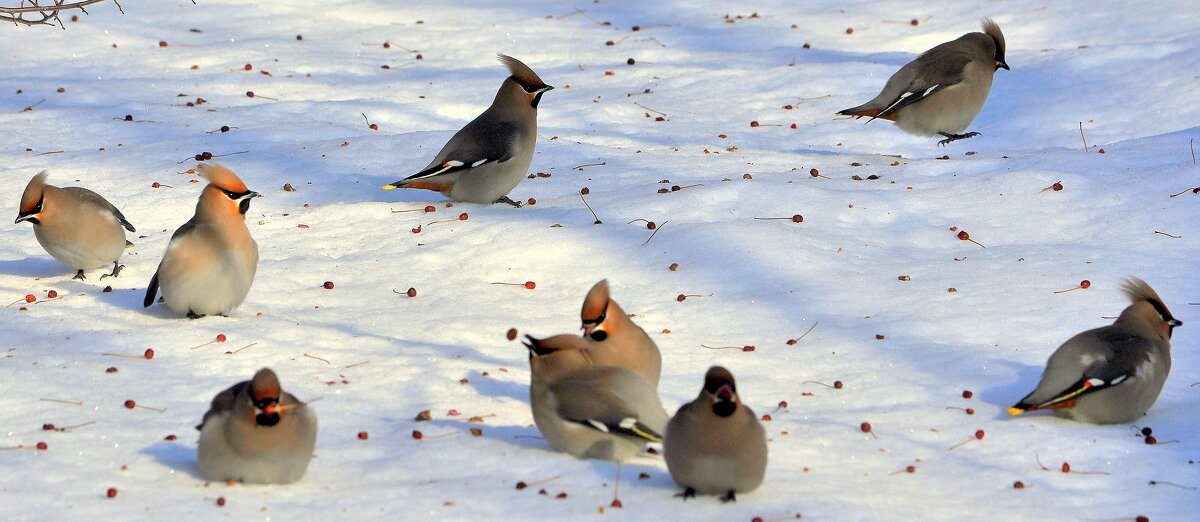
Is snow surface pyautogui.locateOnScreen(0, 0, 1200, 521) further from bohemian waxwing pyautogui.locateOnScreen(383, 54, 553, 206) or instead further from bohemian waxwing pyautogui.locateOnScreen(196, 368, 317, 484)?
bohemian waxwing pyautogui.locateOnScreen(383, 54, 553, 206)

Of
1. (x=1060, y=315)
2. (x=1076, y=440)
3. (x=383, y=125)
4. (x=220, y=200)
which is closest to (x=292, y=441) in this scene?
(x=220, y=200)

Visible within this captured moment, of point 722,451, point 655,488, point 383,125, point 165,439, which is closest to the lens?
point 722,451

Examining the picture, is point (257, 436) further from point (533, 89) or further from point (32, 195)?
point (533, 89)

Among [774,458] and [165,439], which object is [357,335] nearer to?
[165,439]

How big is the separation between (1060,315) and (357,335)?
3.18 meters

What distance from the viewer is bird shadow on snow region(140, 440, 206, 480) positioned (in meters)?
4.18

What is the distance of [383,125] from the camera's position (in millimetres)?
9641

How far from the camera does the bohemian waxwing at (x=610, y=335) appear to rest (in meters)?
4.64

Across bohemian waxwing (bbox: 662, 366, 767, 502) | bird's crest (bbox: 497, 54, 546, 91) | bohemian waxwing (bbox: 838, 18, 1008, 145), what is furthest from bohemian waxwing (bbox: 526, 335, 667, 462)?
bohemian waxwing (bbox: 838, 18, 1008, 145)

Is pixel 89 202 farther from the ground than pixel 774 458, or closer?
farther from the ground

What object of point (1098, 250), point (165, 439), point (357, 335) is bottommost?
point (1098, 250)

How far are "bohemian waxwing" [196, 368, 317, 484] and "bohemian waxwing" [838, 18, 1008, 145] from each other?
593 cm

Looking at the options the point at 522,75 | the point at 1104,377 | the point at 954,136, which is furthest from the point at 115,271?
the point at 954,136

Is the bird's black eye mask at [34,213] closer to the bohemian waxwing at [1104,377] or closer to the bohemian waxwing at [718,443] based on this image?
the bohemian waxwing at [718,443]
